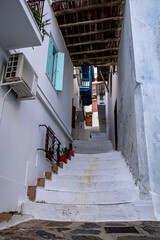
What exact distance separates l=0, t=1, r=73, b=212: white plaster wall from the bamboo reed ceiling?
62 cm

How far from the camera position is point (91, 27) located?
6.91 metres

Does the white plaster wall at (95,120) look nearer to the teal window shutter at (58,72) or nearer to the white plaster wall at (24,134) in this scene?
the teal window shutter at (58,72)

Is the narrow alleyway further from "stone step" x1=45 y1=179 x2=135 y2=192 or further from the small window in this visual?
the small window

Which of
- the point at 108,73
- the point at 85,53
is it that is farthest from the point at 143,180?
the point at 108,73

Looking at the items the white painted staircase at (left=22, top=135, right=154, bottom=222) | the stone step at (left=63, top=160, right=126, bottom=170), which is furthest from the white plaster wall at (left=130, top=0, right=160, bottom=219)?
the stone step at (left=63, top=160, right=126, bottom=170)

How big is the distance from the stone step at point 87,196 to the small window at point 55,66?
3368 mm

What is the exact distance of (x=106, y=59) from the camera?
28.2 feet

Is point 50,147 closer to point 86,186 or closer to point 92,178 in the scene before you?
point 92,178

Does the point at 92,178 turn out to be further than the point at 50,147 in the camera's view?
No

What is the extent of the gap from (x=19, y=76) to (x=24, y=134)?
1291 mm

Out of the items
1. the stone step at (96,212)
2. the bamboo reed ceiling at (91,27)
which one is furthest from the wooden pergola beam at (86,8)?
the stone step at (96,212)

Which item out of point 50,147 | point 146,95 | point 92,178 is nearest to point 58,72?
point 50,147

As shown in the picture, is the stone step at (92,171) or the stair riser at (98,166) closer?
the stone step at (92,171)

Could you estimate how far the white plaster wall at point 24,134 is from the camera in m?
3.19
